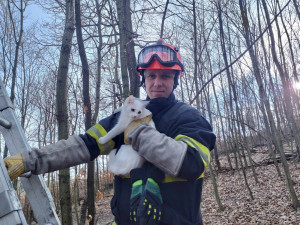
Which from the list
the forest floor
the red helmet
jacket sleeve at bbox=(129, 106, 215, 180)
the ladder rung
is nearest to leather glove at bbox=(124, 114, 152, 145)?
jacket sleeve at bbox=(129, 106, 215, 180)

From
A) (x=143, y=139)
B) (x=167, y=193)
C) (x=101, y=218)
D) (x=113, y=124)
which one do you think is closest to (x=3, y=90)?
(x=113, y=124)

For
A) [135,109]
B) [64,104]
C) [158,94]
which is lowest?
[135,109]

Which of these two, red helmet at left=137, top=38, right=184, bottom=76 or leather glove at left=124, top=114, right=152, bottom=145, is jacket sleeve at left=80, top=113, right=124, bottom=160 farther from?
red helmet at left=137, top=38, right=184, bottom=76

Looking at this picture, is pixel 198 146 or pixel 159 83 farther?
pixel 159 83

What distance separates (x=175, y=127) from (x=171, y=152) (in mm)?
376

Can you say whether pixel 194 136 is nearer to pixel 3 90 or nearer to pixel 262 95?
pixel 3 90

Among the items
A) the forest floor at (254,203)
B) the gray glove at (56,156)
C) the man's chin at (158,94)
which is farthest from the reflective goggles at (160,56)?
the forest floor at (254,203)

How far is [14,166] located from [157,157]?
37.7 inches

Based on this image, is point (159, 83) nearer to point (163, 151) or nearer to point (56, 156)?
point (163, 151)

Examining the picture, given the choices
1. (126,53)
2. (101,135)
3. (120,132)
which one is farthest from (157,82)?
(126,53)

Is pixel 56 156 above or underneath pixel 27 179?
above

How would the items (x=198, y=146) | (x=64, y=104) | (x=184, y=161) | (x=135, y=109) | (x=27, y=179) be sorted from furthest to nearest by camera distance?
(x=64, y=104), (x=135, y=109), (x=27, y=179), (x=198, y=146), (x=184, y=161)

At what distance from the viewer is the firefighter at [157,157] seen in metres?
1.51

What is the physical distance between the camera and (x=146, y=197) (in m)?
1.51
